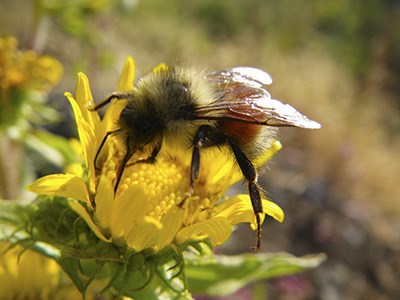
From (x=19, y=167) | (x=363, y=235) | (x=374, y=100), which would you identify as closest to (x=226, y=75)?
(x=19, y=167)

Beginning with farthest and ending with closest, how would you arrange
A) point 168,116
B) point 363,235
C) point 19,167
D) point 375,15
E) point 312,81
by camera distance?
point 375,15
point 312,81
point 363,235
point 19,167
point 168,116

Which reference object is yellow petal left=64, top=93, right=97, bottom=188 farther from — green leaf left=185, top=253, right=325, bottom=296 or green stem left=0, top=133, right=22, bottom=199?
green stem left=0, top=133, right=22, bottom=199

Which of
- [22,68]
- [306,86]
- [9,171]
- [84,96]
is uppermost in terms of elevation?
[84,96]

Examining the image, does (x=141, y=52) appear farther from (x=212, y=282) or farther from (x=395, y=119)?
(x=212, y=282)

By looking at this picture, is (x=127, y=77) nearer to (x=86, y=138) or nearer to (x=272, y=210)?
(x=86, y=138)

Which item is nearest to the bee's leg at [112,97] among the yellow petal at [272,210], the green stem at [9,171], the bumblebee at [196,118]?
the bumblebee at [196,118]

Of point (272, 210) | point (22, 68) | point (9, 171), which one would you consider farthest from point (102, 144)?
point (9, 171)
